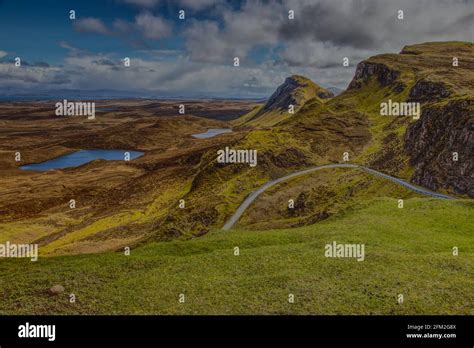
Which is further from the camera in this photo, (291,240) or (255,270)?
(291,240)

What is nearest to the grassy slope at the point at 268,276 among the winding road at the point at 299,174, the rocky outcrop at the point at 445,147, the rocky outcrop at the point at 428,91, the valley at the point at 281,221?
the valley at the point at 281,221

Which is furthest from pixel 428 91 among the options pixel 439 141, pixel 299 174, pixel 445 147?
pixel 299 174

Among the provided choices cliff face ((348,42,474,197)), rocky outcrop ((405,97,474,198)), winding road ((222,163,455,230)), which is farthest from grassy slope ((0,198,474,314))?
cliff face ((348,42,474,197))

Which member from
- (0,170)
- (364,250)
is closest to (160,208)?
(364,250)

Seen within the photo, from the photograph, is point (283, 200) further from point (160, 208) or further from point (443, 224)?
point (443, 224)

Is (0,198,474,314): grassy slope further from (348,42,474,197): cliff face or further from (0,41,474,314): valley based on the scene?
(348,42,474,197): cliff face

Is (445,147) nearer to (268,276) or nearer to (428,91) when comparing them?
(428,91)
